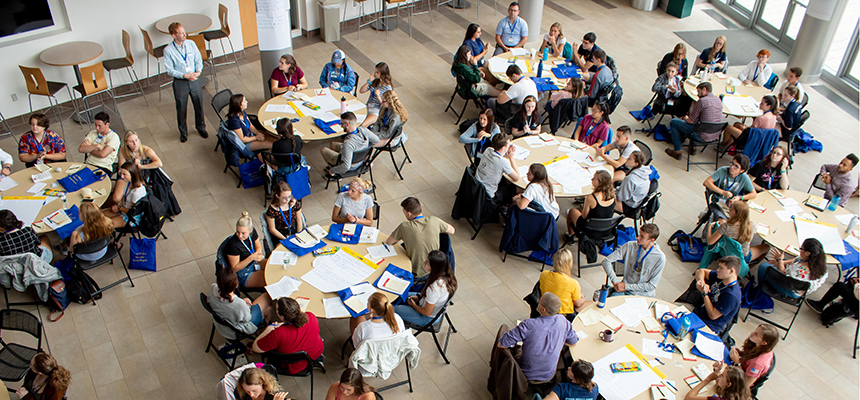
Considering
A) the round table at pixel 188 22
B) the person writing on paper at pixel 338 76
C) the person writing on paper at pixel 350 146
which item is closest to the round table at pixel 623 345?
the person writing on paper at pixel 350 146

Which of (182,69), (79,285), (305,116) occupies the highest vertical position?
(182,69)

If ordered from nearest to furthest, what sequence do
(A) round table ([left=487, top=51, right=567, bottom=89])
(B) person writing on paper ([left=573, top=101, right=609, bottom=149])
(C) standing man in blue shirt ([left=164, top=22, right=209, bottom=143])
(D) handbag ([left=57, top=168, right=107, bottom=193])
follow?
(D) handbag ([left=57, top=168, right=107, bottom=193]) < (B) person writing on paper ([left=573, top=101, right=609, bottom=149]) < (C) standing man in blue shirt ([left=164, top=22, right=209, bottom=143]) < (A) round table ([left=487, top=51, right=567, bottom=89])

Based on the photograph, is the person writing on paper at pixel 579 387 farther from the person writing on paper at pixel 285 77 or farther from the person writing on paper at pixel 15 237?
the person writing on paper at pixel 285 77

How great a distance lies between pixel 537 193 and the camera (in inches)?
252

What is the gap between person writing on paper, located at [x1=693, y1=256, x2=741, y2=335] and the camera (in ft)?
17.0

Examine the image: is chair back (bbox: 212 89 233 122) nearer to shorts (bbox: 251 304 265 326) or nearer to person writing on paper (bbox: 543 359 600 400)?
shorts (bbox: 251 304 265 326)

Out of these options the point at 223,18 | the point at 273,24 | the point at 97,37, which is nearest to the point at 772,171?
the point at 273,24

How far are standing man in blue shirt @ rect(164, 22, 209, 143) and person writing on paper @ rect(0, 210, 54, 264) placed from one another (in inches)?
121

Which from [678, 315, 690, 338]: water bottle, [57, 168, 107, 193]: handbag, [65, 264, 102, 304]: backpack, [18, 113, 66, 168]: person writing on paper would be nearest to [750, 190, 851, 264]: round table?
[678, 315, 690, 338]: water bottle

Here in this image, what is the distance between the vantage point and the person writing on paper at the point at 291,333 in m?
4.60

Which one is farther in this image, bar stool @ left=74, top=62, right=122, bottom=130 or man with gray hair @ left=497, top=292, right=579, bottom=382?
bar stool @ left=74, top=62, right=122, bottom=130

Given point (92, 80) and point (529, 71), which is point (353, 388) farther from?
point (92, 80)

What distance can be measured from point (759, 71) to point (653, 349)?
6.16m

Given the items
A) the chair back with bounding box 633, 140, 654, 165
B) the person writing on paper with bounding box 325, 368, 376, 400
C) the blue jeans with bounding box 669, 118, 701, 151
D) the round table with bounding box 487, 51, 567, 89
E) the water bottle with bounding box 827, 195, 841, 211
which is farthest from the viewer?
the round table with bounding box 487, 51, 567, 89
